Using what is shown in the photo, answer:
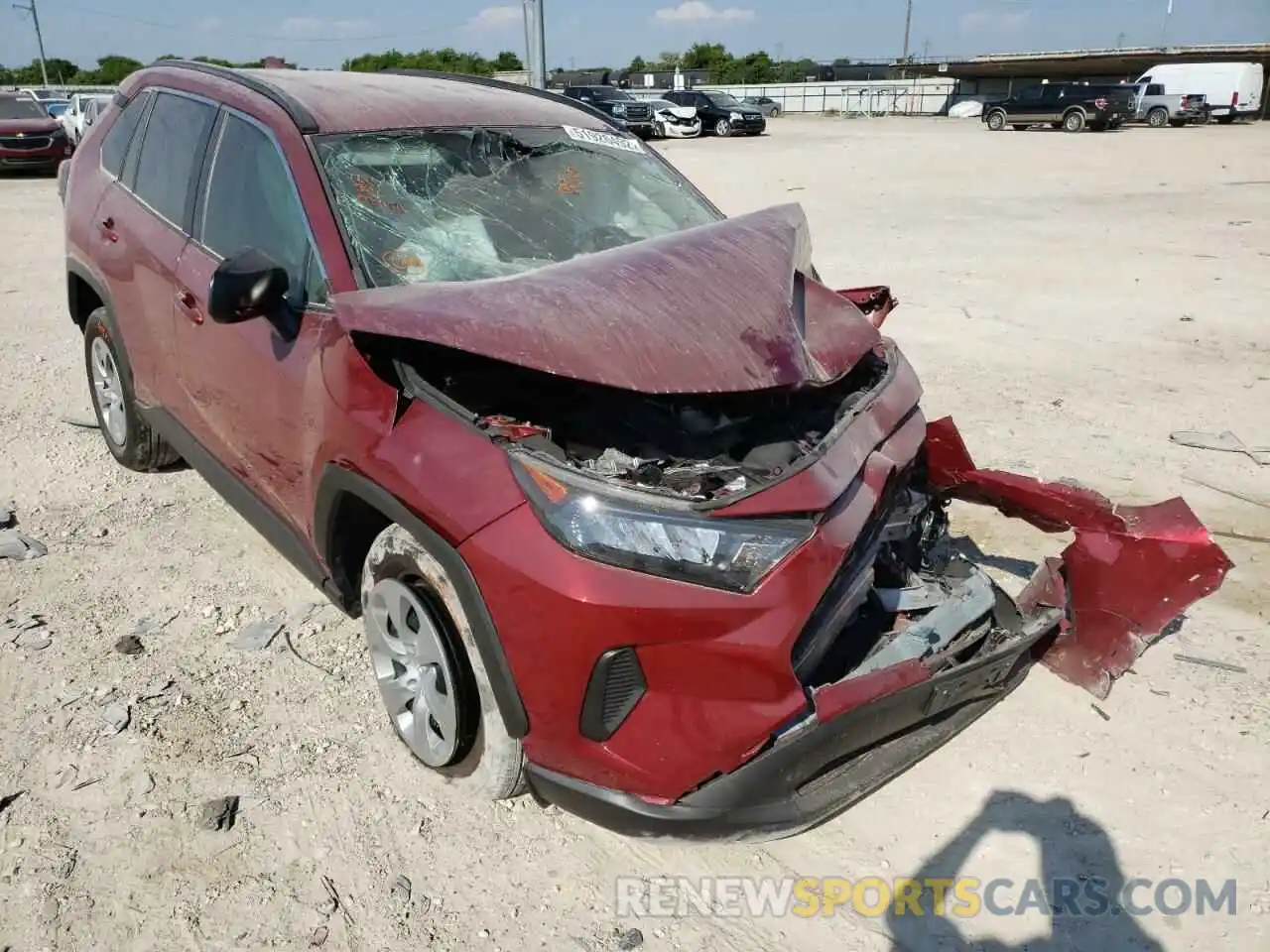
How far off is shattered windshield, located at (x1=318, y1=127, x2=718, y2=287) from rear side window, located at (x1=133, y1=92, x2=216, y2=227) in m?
0.84

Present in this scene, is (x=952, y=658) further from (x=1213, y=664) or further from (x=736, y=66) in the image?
(x=736, y=66)

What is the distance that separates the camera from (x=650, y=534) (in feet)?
6.86

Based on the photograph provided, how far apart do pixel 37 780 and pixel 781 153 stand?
22.5 metres

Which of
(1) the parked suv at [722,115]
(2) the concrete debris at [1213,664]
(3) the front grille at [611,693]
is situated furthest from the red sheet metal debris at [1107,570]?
(1) the parked suv at [722,115]

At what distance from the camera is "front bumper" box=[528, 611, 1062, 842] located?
2094mm

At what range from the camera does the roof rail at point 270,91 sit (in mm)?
3047

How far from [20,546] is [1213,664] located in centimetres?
464

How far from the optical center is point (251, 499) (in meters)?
3.26

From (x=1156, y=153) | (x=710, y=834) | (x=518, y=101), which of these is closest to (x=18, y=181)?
(x=518, y=101)

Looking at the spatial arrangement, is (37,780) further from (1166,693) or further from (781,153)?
(781,153)

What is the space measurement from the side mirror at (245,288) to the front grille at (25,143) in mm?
19070

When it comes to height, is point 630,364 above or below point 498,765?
above

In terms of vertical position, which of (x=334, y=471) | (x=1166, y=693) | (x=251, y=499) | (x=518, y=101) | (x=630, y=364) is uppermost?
(x=518, y=101)

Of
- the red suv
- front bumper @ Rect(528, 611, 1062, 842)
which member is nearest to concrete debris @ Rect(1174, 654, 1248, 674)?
the red suv
